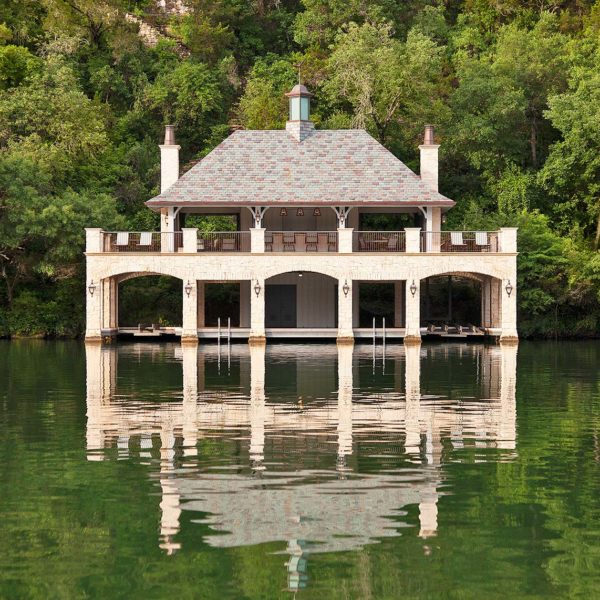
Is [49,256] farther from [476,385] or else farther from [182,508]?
[182,508]

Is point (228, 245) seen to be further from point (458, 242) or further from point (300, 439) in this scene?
point (300, 439)

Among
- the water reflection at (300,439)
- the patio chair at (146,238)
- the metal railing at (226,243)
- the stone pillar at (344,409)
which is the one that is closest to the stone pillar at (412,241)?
the metal railing at (226,243)

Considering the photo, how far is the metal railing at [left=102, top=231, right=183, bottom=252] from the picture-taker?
178 feet

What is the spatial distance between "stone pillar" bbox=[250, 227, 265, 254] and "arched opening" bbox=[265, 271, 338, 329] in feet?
14.3

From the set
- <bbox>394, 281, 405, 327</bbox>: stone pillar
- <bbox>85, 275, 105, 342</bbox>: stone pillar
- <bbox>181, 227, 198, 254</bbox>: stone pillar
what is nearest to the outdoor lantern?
<bbox>181, 227, 198, 254</bbox>: stone pillar

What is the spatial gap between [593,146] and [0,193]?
25.7m

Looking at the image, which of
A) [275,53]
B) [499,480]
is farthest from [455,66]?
[499,480]

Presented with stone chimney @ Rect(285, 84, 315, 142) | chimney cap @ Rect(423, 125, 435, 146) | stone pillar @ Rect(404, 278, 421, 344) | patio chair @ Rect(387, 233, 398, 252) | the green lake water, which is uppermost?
stone chimney @ Rect(285, 84, 315, 142)

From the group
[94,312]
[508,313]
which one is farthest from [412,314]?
[94,312]

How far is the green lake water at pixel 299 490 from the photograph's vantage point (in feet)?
48.1

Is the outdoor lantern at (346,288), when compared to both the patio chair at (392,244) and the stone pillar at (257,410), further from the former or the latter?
the stone pillar at (257,410)

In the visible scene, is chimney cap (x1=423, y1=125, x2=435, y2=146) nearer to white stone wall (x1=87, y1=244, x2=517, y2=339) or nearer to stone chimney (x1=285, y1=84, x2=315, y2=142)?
stone chimney (x1=285, y1=84, x2=315, y2=142)

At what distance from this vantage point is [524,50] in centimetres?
6869

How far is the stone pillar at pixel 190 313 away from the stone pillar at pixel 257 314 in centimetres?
215
